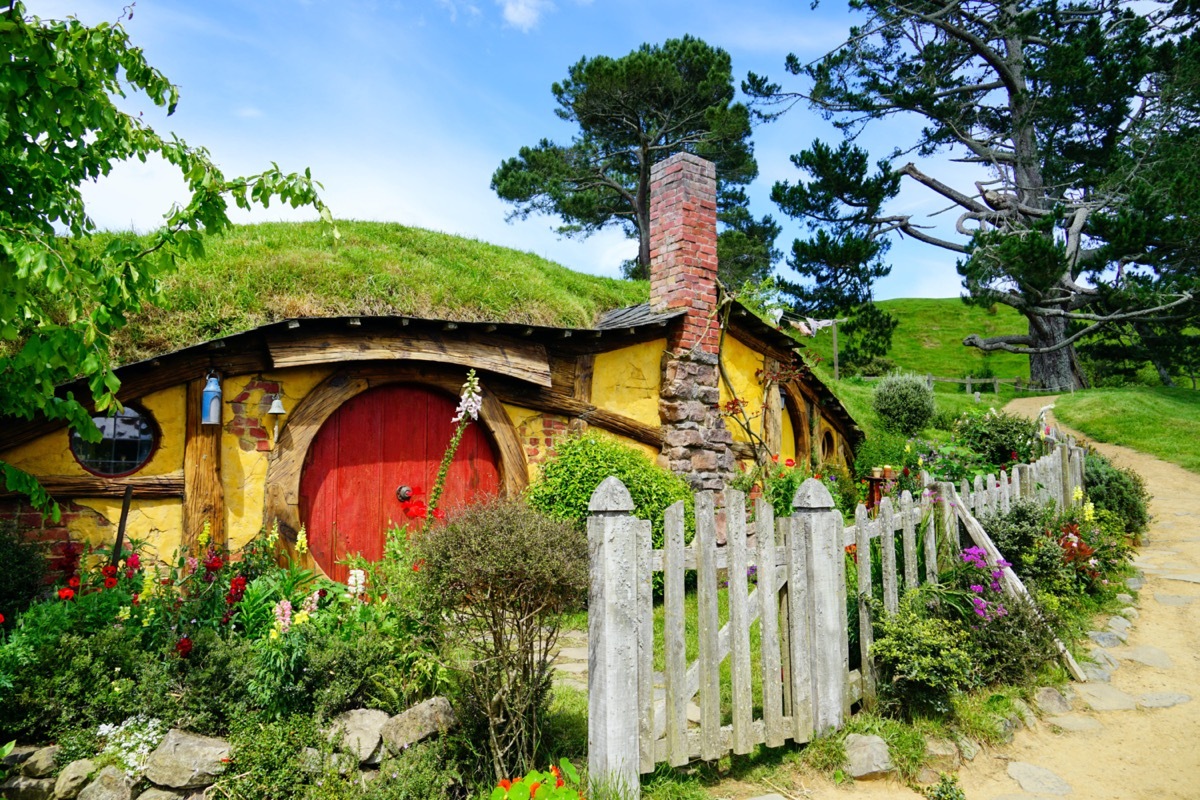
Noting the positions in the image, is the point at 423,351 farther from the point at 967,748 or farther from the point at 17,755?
the point at 967,748

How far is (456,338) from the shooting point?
7219 mm

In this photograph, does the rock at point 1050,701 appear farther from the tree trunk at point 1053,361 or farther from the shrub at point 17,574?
the tree trunk at point 1053,361

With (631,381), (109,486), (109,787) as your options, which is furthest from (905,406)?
(109,787)

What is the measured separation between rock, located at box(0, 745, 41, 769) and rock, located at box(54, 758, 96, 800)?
0.24 metres

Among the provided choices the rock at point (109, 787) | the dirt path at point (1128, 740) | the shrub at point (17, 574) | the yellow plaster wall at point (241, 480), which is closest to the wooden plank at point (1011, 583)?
the dirt path at point (1128, 740)

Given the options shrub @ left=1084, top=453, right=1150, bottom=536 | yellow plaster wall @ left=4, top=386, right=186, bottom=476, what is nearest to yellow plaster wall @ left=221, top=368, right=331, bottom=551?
yellow plaster wall @ left=4, top=386, right=186, bottom=476

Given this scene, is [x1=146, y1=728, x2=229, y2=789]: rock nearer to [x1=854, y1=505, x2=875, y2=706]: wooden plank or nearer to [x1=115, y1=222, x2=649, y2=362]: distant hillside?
[x1=115, y1=222, x2=649, y2=362]: distant hillside

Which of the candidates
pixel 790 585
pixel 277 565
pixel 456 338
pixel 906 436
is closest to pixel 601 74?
pixel 906 436

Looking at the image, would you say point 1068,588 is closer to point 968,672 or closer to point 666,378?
point 968,672

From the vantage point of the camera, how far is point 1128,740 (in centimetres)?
466

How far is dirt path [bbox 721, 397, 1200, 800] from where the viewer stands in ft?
13.2

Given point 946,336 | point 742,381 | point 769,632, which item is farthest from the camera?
point 946,336

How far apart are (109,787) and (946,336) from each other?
5641cm

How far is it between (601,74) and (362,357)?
51.2 feet
